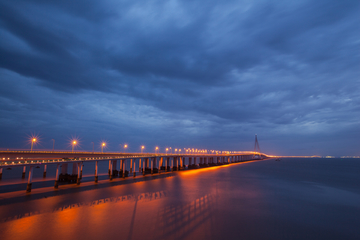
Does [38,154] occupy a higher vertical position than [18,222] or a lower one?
higher

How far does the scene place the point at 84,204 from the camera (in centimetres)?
2728

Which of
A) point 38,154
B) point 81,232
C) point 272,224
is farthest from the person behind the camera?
point 38,154

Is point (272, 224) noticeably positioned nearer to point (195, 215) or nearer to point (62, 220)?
point (195, 215)

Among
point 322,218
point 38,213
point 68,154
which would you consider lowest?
point 322,218

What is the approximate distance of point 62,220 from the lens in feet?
69.1

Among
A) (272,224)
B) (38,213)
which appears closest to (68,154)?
(38,213)

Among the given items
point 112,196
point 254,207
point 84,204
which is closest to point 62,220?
point 84,204

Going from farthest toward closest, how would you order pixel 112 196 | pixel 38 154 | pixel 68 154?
pixel 68 154, pixel 38 154, pixel 112 196

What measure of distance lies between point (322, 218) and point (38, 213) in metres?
36.4

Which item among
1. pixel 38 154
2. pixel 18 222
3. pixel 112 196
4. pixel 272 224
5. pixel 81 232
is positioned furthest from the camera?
pixel 38 154

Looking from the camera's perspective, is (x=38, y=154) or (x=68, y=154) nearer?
(x=38, y=154)

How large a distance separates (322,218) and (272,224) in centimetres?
886

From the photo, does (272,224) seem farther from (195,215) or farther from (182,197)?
(182,197)

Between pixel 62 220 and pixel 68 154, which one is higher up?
pixel 68 154
